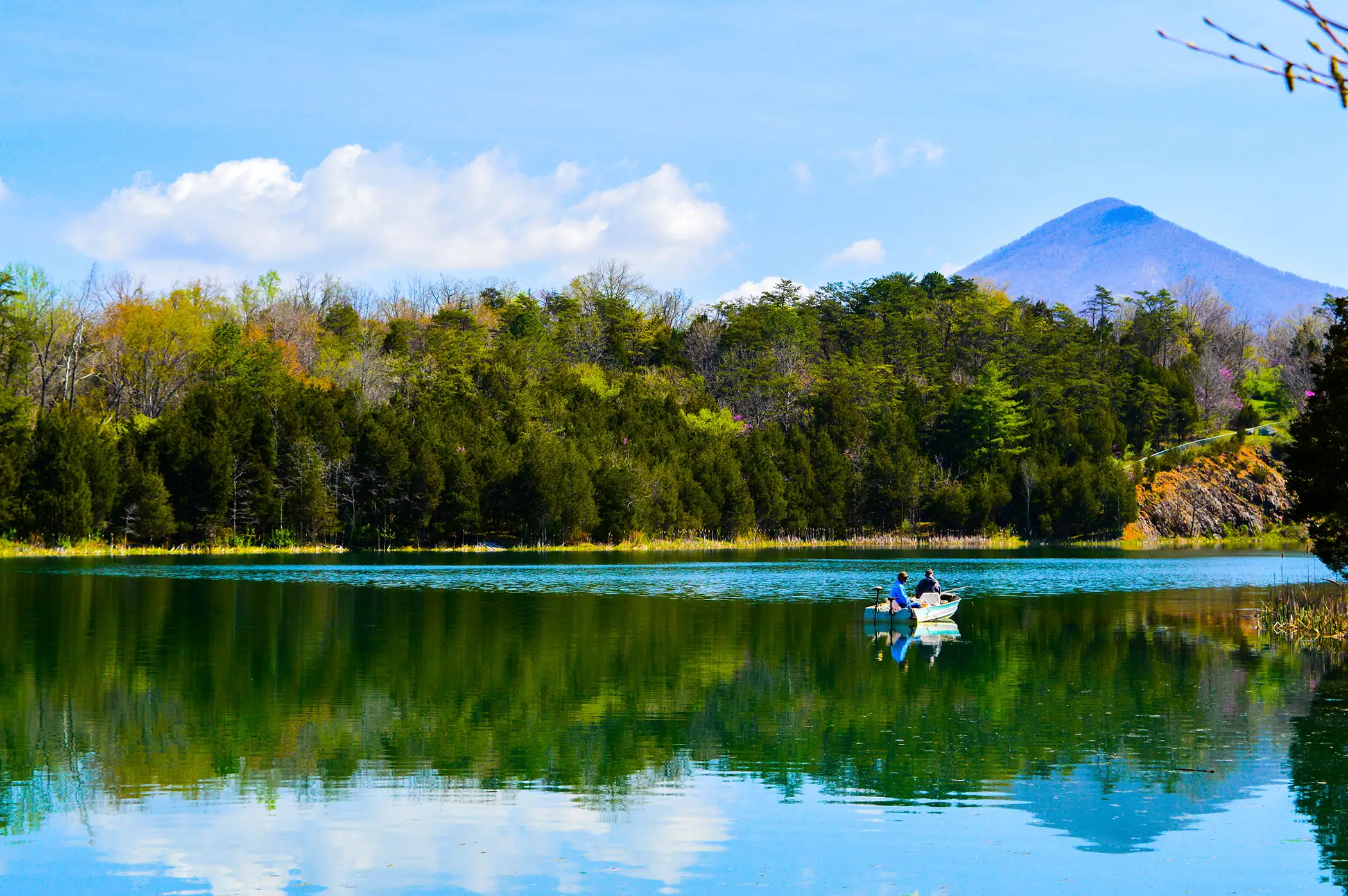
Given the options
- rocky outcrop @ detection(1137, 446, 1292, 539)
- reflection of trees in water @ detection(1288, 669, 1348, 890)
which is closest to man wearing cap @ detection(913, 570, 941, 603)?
reflection of trees in water @ detection(1288, 669, 1348, 890)

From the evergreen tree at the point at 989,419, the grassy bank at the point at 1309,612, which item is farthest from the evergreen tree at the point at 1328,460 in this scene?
the evergreen tree at the point at 989,419

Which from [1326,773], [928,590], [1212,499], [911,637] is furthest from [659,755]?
[1212,499]

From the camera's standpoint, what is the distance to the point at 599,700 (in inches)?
858

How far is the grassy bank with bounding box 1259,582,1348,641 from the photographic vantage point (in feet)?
102

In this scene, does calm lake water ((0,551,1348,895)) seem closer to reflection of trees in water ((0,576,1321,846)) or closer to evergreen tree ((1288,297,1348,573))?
reflection of trees in water ((0,576,1321,846))

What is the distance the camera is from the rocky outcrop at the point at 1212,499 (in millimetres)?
106562

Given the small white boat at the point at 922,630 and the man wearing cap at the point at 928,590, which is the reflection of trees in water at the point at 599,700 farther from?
the man wearing cap at the point at 928,590

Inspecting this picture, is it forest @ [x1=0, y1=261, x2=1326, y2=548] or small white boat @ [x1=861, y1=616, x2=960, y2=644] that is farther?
forest @ [x1=0, y1=261, x2=1326, y2=548]

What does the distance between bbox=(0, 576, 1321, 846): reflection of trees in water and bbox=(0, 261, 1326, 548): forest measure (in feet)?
140

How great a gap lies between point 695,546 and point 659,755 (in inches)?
2947

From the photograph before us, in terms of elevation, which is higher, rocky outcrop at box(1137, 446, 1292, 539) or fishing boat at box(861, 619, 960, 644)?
rocky outcrop at box(1137, 446, 1292, 539)

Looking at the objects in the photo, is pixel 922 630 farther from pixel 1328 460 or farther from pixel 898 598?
pixel 1328 460

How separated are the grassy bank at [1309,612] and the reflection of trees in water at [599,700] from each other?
3.96ft

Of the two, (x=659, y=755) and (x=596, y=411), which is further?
(x=596, y=411)
